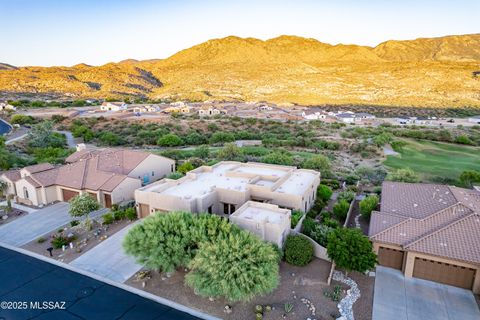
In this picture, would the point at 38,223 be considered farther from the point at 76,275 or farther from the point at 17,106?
the point at 17,106

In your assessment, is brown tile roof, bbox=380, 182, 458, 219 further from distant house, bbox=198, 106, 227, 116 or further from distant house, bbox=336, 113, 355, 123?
distant house, bbox=198, 106, 227, 116

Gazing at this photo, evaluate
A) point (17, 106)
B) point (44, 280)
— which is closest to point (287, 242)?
point (44, 280)

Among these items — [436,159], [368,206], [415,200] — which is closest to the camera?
[415,200]

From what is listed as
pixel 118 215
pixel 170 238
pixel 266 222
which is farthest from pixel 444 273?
pixel 118 215

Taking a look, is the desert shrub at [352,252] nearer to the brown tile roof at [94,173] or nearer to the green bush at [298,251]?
the green bush at [298,251]

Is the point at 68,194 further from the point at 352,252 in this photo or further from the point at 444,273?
the point at 444,273

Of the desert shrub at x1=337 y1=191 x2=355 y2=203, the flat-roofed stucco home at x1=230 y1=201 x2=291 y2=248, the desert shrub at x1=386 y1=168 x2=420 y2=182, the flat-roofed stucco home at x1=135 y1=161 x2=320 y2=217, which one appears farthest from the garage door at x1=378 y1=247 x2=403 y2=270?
the desert shrub at x1=386 y1=168 x2=420 y2=182

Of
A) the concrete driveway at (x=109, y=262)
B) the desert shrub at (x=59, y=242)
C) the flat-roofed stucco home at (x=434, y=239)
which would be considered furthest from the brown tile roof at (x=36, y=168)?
the flat-roofed stucco home at (x=434, y=239)
